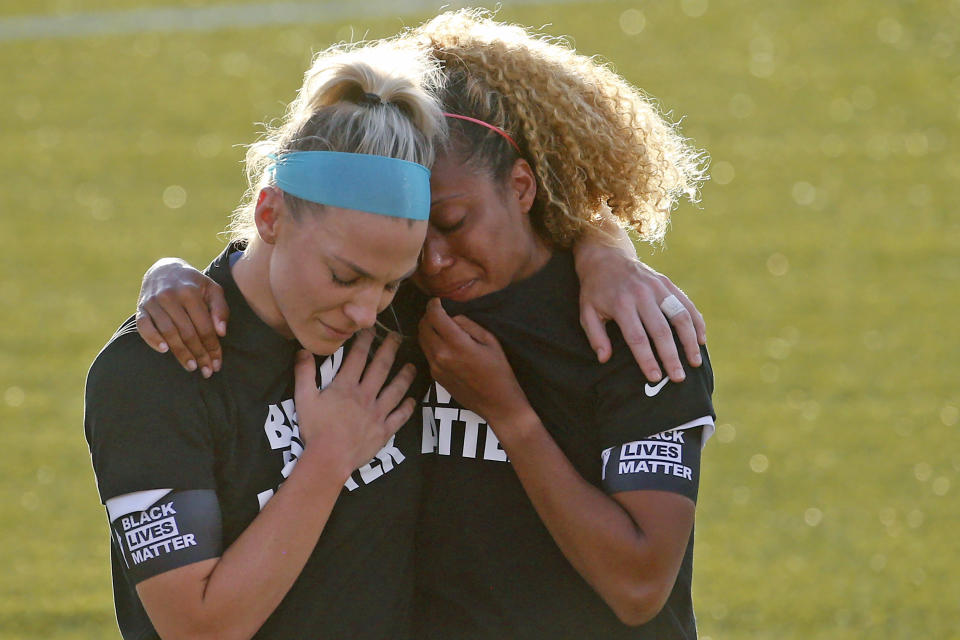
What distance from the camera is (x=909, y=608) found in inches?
203

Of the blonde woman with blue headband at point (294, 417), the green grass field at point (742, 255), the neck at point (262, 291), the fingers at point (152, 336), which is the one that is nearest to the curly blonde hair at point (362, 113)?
the blonde woman with blue headband at point (294, 417)

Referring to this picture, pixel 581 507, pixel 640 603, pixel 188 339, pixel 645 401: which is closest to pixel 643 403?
pixel 645 401

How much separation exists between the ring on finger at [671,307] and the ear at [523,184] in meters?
0.37

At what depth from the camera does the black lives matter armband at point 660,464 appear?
2732 millimetres

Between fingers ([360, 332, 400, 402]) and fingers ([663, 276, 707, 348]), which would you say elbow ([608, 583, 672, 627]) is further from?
fingers ([360, 332, 400, 402])

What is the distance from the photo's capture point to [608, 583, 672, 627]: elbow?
272cm

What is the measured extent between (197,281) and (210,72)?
897cm

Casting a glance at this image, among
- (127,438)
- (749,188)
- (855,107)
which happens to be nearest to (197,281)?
(127,438)

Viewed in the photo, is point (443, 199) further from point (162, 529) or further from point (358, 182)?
point (162, 529)

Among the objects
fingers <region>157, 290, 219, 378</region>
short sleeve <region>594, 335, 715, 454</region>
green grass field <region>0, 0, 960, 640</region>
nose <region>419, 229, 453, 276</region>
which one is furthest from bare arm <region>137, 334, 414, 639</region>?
green grass field <region>0, 0, 960, 640</region>

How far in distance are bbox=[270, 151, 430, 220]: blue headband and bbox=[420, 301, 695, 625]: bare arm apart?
0.37 metres

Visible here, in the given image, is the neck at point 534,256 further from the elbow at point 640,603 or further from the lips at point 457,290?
the elbow at point 640,603

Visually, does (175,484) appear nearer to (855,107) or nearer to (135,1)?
(855,107)

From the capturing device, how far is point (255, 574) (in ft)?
8.39
